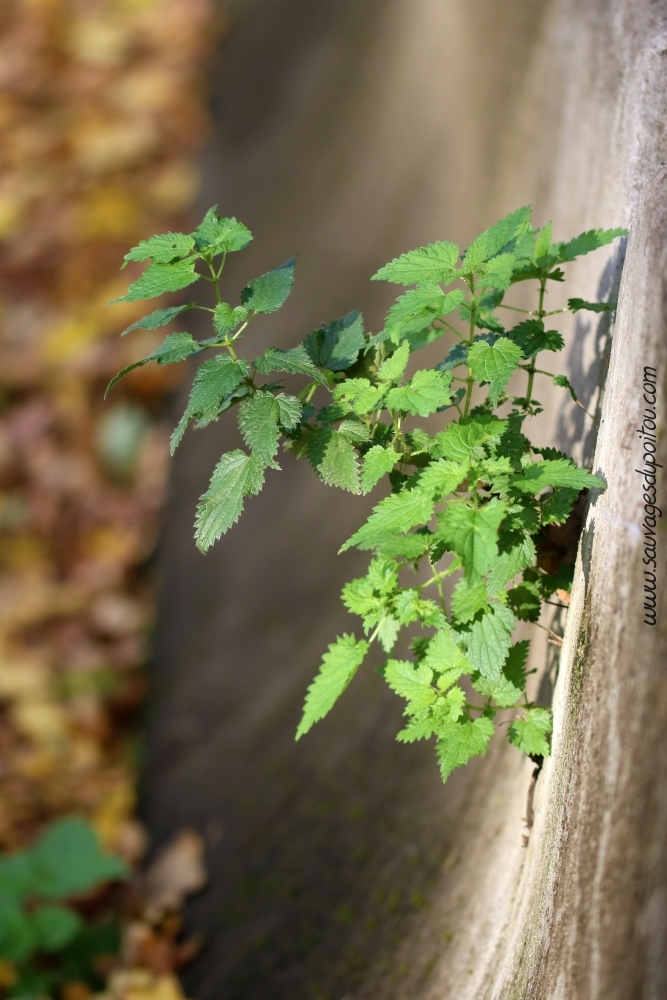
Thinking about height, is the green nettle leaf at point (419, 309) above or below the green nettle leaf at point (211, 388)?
above

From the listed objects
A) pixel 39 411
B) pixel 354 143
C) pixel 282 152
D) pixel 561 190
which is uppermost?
pixel 282 152

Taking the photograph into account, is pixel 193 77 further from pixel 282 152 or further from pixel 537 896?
pixel 537 896

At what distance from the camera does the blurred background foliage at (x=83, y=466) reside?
5.67 feet

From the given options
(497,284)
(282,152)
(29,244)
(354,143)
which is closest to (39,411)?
(29,244)

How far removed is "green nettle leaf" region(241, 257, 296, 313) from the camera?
861 mm

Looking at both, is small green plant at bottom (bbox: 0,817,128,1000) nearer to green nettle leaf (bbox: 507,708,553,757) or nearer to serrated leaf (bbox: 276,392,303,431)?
green nettle leaf (bbox: 507,708,553,757)

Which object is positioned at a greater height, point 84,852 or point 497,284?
point 497,284

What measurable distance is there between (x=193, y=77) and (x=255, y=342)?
218 cm

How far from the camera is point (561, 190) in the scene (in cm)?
130

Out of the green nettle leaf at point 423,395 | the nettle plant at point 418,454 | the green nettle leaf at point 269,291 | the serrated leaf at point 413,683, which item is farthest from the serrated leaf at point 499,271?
the serrated leaf at point 413,683

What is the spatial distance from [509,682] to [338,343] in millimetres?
439

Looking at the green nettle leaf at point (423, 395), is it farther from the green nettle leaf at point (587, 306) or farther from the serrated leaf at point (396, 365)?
the green nettle leaf at point (587, 306)

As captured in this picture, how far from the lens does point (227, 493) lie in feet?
2.74

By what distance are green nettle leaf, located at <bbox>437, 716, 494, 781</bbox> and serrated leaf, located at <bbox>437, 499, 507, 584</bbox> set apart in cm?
21
